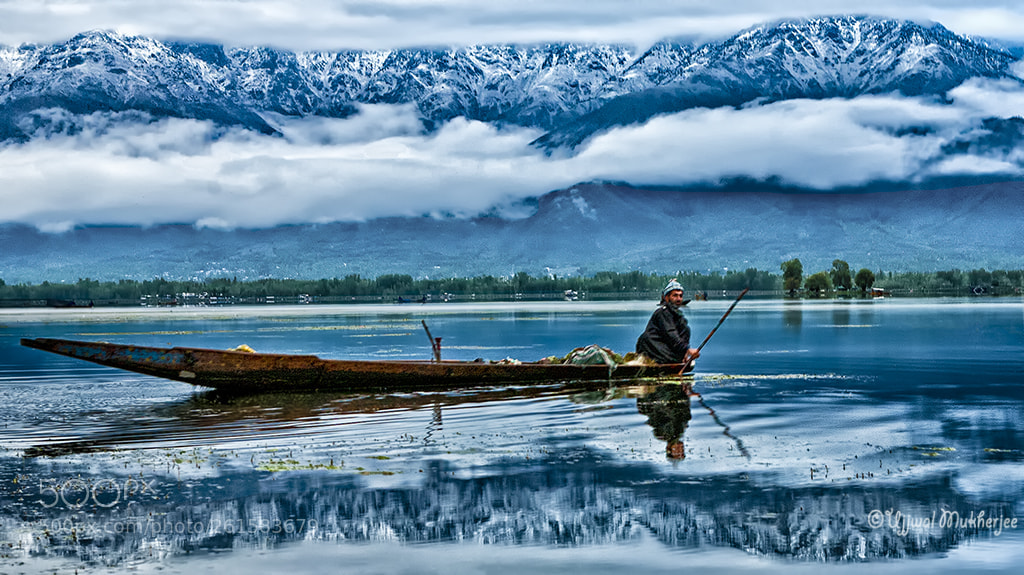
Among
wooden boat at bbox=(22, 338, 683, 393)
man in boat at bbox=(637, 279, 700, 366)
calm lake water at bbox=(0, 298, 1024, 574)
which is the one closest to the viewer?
calm lake water at bbox=(0, 298, 1024, 574)

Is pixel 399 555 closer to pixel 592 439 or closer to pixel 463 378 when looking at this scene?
pixel 592 439

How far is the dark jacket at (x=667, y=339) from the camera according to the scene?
34.6m

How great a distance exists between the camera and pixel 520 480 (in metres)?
18.6

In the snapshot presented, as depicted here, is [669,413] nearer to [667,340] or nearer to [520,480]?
[667,340]

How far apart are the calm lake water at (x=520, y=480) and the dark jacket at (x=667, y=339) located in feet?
4.28

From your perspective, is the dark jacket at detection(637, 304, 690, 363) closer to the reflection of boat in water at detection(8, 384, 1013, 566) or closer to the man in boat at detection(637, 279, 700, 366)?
the man in boat at detection(637, 279, 700, 366)

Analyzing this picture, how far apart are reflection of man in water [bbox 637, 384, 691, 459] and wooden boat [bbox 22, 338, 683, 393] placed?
230 cm

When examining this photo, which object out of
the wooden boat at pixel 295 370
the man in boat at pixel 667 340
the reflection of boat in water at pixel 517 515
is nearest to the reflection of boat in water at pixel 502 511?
the reflection of boat in water at pixel 517 515

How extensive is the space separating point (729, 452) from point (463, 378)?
13.1 m

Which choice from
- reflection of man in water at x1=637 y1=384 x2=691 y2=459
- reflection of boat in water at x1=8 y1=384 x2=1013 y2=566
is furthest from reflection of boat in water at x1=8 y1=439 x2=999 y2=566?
reflection of man in water at x1=637 y1=384 x2=691 y2=459

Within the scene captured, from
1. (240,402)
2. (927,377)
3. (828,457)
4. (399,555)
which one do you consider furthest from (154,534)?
(927,377)

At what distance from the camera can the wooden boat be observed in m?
31.2

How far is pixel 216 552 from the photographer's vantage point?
14.4 metres

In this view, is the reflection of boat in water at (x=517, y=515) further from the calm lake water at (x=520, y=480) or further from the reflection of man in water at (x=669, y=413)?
the reflection of man in water at (x=669, y=413)
